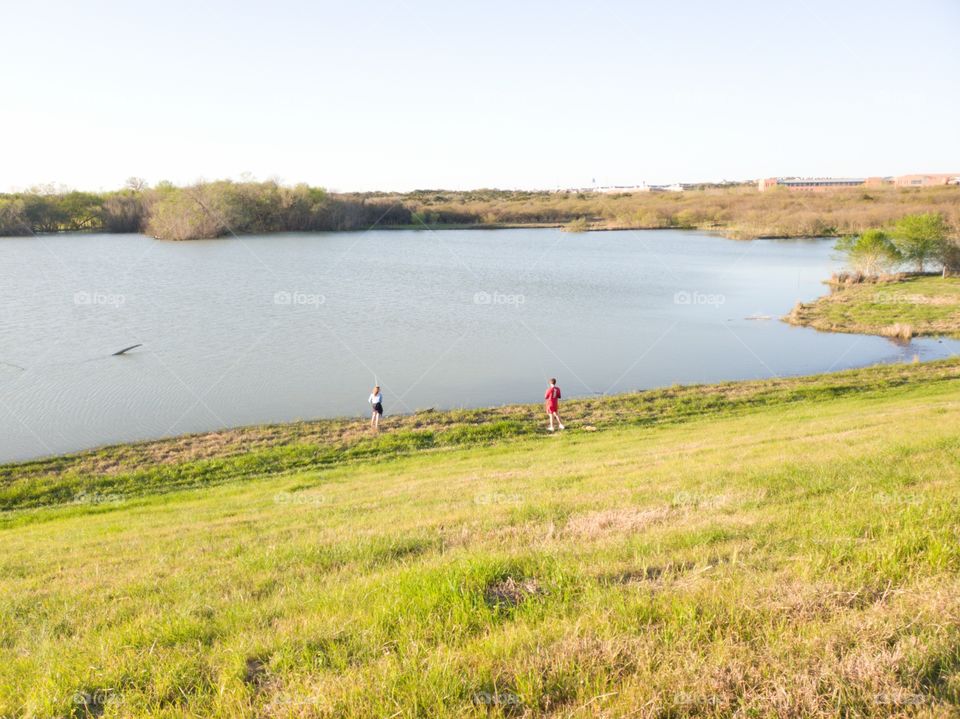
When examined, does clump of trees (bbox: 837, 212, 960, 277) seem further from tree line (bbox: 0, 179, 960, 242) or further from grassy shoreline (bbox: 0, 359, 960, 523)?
tree line (bbox: 0, 179, 960, 242)

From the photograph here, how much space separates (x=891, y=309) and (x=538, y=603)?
4918 cm

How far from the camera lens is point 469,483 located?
12969 millimetres

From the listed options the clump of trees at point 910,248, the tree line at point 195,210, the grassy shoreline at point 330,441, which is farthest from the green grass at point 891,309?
the tree line at point 195,210

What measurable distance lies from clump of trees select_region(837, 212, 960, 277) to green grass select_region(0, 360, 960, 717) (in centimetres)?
5370

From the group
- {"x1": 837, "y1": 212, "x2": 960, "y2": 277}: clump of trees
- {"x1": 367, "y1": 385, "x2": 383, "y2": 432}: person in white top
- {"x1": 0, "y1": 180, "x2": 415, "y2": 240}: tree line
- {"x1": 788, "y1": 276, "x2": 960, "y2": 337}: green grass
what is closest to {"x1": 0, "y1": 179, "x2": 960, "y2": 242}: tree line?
{"x1": 0, "y1": 180, "x2": 415, "y2": 240}: tree line

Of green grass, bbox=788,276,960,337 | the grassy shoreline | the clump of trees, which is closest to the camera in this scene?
the grassy shoreline

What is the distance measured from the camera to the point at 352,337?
3516 cm

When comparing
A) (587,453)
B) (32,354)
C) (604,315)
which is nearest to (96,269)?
(32,354)

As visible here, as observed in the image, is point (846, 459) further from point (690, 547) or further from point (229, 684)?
point (229, 684)

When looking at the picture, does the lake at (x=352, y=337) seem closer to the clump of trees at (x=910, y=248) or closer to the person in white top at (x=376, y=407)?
the person in white top at (x=376, y=407)

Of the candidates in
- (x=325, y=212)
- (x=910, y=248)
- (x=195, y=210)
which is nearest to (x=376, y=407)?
(x=910, y=248)

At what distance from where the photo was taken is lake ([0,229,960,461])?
24906 millimetres

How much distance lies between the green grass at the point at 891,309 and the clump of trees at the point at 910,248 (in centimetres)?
270

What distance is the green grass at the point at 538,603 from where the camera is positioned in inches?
138
